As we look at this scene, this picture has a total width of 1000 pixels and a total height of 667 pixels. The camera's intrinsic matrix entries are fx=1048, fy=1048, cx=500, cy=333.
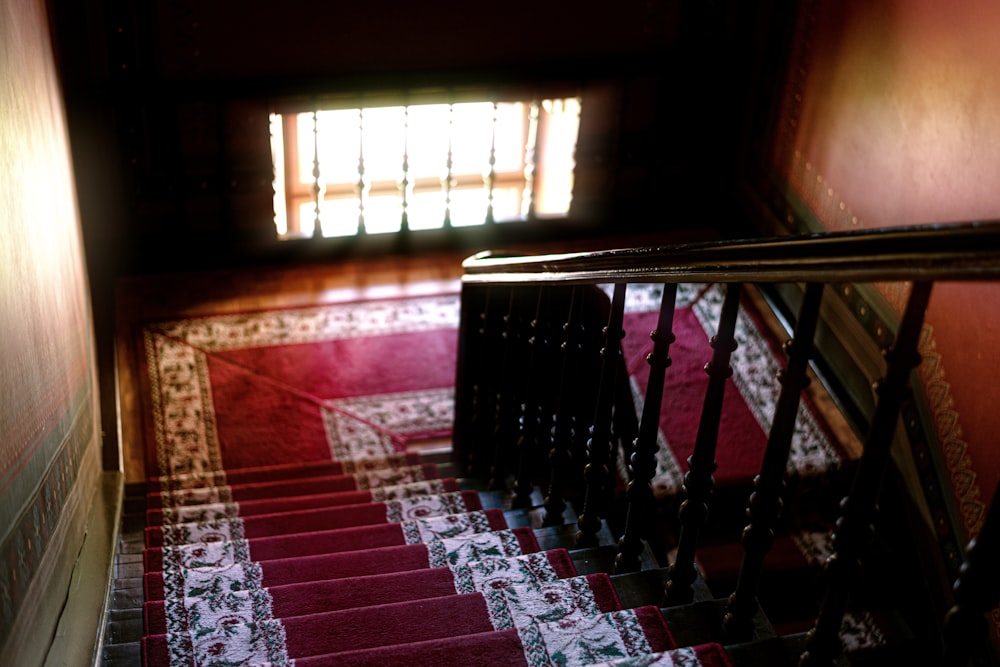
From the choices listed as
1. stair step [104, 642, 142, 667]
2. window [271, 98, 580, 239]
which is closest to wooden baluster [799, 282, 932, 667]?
stair step [104, 642, 142, 667]

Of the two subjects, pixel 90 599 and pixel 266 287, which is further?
pixel 266 287

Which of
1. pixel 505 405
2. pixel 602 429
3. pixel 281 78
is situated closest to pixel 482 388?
pixel 505 405

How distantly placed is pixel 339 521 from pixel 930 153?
282cm

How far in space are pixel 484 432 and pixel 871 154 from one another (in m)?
2.37

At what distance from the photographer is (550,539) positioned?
2.56 metres

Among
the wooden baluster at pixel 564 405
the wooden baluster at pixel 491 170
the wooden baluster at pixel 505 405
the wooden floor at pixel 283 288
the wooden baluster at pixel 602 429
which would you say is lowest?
the wooden baluster at pixel 602 429

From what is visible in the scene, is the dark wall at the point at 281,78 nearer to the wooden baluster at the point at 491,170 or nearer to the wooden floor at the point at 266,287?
the wooden floor at the point at 266,287

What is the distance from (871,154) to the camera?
4766 millimetres

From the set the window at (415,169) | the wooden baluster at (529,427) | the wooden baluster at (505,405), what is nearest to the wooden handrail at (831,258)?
the wooden baluster at (529,427)

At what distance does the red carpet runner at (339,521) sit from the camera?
76.0 inches

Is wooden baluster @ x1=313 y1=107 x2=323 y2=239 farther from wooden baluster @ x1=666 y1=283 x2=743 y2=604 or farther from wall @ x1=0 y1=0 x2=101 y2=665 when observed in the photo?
wooden baluster @ x1=666 y1=283 x2=743 y2=604

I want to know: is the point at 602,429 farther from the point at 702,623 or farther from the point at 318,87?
the point at 318,87

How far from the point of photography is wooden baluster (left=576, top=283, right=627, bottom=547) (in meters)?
2.22

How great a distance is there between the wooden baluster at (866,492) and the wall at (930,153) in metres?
2.59
